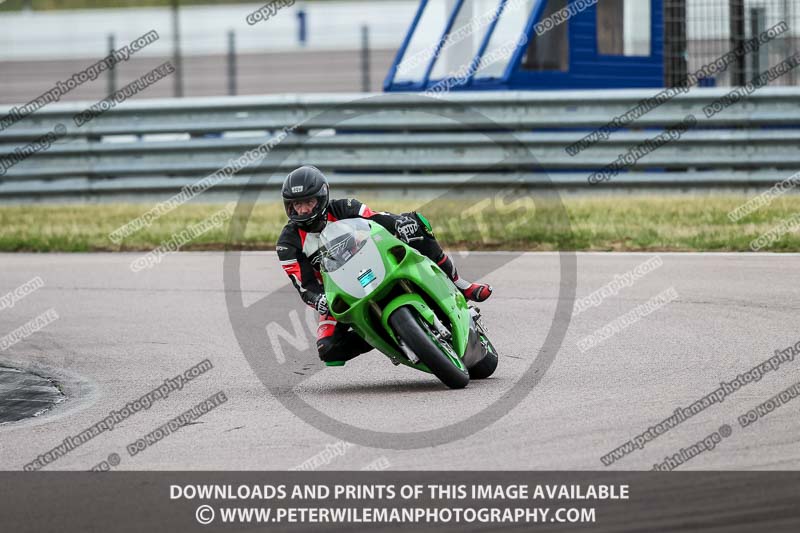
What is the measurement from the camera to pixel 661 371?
8461mm

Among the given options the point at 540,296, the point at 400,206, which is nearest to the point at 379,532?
the point at 540,296

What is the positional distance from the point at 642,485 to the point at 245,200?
40.2 ft

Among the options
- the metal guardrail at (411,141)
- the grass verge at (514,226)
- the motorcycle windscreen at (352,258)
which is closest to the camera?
the motorcycle windscreen at (352,258)

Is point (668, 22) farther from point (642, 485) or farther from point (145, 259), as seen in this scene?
point (642, 485)

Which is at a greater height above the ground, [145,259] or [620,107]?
[620,107]

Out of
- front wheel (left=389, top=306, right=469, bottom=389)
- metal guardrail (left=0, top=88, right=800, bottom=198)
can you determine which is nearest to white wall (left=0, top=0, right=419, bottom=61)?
metal guardrail (left=0, top=88, right=800, bottom=198)

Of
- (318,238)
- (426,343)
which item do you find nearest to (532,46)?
(318,238)

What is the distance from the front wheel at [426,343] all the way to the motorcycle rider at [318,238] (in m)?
0.63

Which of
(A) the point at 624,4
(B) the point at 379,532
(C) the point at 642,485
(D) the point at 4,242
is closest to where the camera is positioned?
(B) the point at 379,532

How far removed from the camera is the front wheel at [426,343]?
25.5 feet

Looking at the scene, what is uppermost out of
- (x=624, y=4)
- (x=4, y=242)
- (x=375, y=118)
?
(x=624, y=4)

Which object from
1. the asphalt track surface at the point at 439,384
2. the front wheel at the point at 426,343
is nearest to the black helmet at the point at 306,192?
the front wheel at the point at 426,343

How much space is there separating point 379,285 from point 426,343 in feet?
1.43

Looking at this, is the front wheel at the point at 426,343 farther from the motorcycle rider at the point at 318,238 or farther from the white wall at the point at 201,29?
the white wall at the point at 201,29
